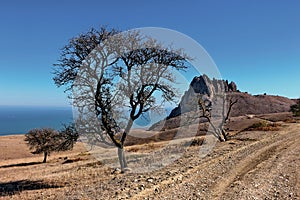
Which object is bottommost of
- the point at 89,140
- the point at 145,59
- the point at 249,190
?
the point at 249,190

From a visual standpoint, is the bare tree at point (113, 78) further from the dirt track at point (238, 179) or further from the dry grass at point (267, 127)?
the dry grass at point (267, 127)

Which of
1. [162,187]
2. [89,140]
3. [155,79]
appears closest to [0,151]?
[89,140]

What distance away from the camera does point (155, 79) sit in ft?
54.3

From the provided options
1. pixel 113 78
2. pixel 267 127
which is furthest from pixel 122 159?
pixel 267 127

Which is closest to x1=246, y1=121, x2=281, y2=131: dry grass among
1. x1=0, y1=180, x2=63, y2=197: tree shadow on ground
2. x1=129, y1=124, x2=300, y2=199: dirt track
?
x1=129, y1=124, x2=300, y2=199: dirt track

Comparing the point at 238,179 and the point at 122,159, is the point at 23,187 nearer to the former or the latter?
the point at 122,159

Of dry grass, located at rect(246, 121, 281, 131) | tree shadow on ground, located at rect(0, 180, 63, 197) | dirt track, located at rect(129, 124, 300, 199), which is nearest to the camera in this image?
dirt track, located at rect(129, 124, 300, 199)

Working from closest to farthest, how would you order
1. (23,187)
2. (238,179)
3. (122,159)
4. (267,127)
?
(238,179) → (23,187) → (122,159) → (267,127)

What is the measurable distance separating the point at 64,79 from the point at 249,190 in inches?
520

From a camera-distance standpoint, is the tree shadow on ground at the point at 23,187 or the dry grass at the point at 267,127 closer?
the tree shadow on ground at the point at 23,187

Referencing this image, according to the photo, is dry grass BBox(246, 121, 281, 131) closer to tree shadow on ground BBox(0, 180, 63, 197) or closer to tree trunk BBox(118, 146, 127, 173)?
tree trunk BBox(118, 146, 127, 173)

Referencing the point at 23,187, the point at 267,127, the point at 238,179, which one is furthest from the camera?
the point at 267,127

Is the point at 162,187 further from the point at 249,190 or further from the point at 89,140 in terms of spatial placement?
the point at 89,140

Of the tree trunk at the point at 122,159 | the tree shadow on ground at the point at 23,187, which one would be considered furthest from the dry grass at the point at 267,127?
the tree shadow on ground at the point at 23,187
